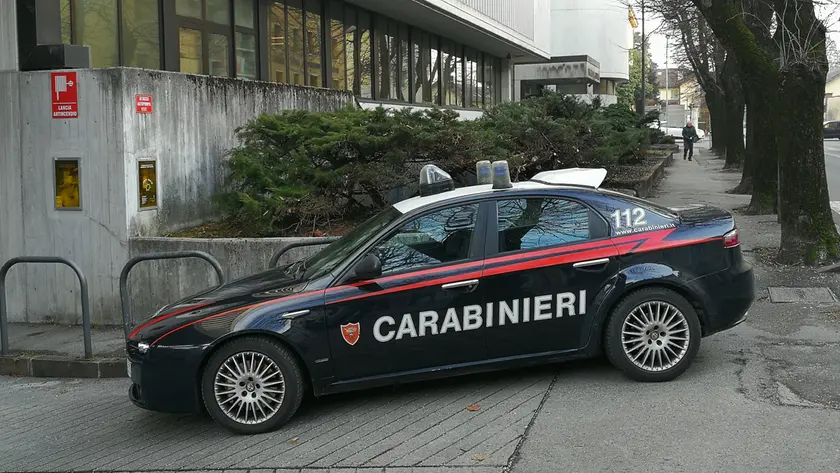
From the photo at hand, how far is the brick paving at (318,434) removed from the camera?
5379mm

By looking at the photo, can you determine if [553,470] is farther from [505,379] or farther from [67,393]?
[67,393]

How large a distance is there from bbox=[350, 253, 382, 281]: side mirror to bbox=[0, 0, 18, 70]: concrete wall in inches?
250

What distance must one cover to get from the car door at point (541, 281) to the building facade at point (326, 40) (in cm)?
644

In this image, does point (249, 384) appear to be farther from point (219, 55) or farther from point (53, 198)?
point (219, 55)

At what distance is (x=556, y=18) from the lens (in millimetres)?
61125

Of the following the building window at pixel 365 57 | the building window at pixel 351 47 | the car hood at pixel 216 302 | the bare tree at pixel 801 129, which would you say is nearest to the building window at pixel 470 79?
the building window at pixel 365 57

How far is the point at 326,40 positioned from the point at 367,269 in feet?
47.6

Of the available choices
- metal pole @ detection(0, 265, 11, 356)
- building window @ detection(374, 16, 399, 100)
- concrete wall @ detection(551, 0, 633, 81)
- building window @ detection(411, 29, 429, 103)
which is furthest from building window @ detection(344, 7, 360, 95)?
concrete wall @ detection(551, 0, 633, 81)

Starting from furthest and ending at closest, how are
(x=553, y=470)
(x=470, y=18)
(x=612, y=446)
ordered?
(x=470, y=18) < (x=612, y=446) < (x=553, y=470)

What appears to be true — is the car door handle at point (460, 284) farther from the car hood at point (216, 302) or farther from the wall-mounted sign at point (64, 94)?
the wall-mounted sign at point (64, 94)

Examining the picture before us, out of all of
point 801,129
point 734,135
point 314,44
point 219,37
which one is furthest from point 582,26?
point 801,129

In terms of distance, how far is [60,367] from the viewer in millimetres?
8180

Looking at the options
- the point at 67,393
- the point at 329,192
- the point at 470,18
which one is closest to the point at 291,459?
the point at 67,393

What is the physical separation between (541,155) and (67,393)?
27.3 feet
